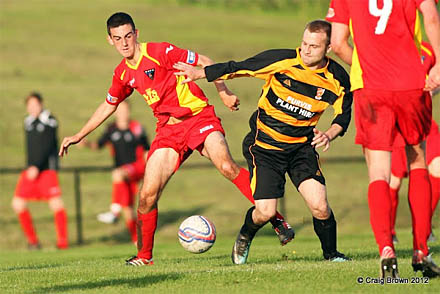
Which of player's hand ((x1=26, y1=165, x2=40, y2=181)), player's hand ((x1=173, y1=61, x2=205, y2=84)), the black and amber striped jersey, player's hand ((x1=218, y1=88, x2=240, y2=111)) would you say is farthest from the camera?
player's hand ((x1=26, y1=165, x2=40, y2=181))

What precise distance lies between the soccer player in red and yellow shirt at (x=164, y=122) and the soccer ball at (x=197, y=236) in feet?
1.41

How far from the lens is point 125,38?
28.8ft

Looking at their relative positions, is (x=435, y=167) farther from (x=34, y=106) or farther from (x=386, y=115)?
(x=34, y=106)

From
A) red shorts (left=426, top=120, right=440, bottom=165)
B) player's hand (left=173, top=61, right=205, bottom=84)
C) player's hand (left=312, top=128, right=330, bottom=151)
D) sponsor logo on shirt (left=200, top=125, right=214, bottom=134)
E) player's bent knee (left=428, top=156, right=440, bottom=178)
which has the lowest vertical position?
player's bent knee (left=428, top=156, right=440, bottom=178)

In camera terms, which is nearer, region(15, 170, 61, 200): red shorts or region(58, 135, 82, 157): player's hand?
region(58, 135, 82, 157): player's hand

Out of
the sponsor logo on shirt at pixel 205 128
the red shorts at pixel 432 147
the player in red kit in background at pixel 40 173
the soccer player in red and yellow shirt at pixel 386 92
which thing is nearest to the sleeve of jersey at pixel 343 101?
the soccer player in red and yellow shirt at pixel 386 92

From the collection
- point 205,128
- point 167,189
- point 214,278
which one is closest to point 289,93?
point 205,128

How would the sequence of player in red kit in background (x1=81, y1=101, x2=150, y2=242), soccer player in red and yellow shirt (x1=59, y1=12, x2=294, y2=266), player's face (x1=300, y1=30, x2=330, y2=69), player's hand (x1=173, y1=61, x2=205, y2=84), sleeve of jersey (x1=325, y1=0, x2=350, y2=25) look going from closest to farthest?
sleeve of jersey (x1=325, y1=0, x2=350, y2=25) < player's hand (x1=173, y1=61, x2=205, y2=84) < player's face (x1=300, y1=30, x2=330, y2=69) < soccer player in red and yellow shirt (x1=59, y1=12, x2=294, y2=266) < player in red kit in background (x1=81, y1=101, x2=150, y2=242)

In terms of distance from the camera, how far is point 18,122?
1191 inches

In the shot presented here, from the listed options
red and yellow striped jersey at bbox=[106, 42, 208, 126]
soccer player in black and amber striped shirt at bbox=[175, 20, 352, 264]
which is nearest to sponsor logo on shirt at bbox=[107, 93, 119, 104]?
red and yellow striped jersey at bbox=[106, 42, 208, 126]

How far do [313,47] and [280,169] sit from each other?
133cm

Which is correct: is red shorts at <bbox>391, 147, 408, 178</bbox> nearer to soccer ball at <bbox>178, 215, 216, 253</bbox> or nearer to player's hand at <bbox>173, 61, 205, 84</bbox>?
soccer ball at <bbox>178, 215, 216, 253</bbox>

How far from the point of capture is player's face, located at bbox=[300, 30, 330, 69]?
25.5 feet

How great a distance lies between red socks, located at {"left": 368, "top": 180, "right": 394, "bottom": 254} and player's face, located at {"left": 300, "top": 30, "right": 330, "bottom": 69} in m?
1.68
